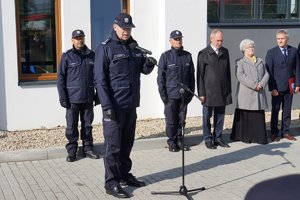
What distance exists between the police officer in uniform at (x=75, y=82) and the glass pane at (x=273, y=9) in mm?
5764

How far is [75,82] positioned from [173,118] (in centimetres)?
175

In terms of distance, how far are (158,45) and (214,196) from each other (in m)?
5.11

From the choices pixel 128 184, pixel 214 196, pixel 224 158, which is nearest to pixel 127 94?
pixel 128 184

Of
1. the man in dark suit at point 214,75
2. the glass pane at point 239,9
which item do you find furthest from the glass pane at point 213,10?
the man in dark suit at point 214,75

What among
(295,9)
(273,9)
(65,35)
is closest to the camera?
(65,35)

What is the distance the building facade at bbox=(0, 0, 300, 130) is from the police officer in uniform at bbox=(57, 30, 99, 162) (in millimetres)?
2355

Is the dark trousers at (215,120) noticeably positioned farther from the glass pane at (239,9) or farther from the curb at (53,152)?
the glass pane at (239,9)

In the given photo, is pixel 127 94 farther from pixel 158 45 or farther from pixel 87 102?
pixel 158 45

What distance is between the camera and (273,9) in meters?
11.7

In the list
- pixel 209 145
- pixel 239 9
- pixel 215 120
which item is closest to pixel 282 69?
pixel 215 120

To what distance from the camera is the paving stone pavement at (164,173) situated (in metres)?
5.98

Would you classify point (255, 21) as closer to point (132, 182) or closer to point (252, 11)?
point (252, 11)

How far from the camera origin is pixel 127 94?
230 inches

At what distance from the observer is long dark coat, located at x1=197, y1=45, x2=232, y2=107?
8.09 meters
